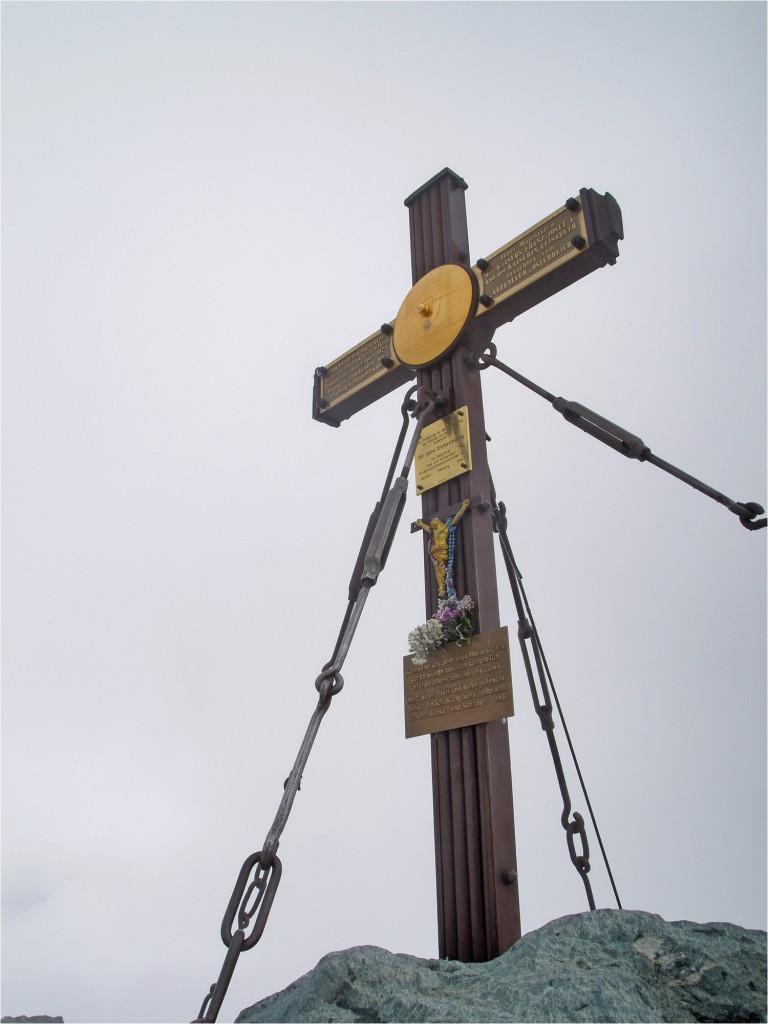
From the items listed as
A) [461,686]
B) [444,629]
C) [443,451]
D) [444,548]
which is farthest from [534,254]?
[461,686]

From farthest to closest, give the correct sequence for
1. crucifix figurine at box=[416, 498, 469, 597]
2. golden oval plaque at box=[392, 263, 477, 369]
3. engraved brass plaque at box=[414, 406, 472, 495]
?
1. golden oval plaque at box=[392, 263, 477, 369]
2. engraved brass plaque at box=[414, 406, 472, 495]
3. crucifix figurine at box=[416, 498, 469, 597]

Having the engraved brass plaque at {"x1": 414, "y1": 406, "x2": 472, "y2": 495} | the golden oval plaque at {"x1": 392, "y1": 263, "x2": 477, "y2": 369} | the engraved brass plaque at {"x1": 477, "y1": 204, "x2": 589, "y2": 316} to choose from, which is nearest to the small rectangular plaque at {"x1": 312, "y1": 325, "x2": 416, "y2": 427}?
the golden oval plaque at {"x1": 392, "y1": 263, "x2": 477, "y2": 369}

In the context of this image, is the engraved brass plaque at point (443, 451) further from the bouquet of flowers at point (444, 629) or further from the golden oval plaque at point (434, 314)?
the bouquet of flowers at point (444, 629)

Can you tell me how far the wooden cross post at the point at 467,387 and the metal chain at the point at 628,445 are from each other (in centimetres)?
54

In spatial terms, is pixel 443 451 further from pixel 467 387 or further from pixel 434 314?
pixel 434 314

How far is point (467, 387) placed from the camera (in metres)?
5.13

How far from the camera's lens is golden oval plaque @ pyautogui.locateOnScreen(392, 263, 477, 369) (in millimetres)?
5207

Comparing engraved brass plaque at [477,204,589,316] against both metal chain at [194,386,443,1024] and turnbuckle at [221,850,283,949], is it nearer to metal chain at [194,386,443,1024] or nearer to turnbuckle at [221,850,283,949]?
metal chain at [194,386,443,1024]

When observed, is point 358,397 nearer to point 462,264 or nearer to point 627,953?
point 462,264

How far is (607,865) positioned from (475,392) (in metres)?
2.61

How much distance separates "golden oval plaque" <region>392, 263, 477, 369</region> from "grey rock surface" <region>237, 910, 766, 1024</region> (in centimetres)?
322

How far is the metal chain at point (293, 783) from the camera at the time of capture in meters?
2.55

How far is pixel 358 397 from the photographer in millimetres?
5953

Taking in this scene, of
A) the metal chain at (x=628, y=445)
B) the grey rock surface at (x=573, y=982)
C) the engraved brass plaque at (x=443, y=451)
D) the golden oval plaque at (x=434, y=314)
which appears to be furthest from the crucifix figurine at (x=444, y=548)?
the grey rock surface at (x=573, y=982)
